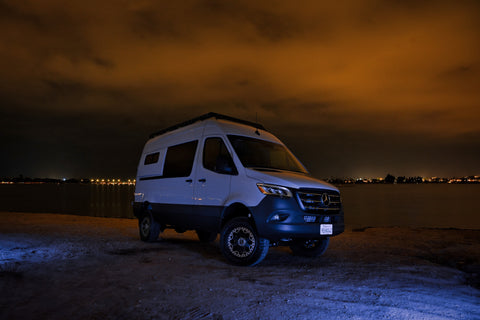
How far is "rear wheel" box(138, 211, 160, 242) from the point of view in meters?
9.21

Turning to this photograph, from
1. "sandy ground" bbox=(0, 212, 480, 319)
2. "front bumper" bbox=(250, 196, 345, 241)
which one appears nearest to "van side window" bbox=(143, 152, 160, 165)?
"sandy ground" bbox=(0, 212, 480, 319)

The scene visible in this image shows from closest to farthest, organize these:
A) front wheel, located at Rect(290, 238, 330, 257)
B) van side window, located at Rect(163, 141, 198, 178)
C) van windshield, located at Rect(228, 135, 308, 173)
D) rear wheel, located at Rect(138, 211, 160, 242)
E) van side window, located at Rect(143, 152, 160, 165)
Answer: van windshield, located at Rect(228, 135, 308, 173) < front wheel, located at Rect(290, 238, 330, 257) < van side window, located at Rect(163, 141, 198, 178) < rear wheel, located at Rect(138, 211, 160, 242) < van side window, located at Rect(143, 152, 160, 165)

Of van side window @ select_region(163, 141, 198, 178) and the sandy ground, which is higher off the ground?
van side window @ select_region(163, 141, 198, 178)

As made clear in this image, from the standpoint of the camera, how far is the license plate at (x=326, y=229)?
6447mm

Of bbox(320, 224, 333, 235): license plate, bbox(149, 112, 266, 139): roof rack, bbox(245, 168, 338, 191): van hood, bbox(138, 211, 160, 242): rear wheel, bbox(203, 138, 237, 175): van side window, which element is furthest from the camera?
bbox(138, 211, 160, 242): rear wheel

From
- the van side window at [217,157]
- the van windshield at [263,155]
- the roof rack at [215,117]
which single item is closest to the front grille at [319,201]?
the van windshield at [263,155]

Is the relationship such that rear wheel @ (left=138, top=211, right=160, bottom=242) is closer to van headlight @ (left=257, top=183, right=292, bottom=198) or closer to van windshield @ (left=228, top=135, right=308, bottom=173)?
van windshield @ (left=228, top=135, right=308, bottom=173)

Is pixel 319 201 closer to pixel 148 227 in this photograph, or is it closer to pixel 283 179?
pixel 283 179

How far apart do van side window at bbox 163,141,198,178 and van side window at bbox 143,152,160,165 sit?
2.33ft

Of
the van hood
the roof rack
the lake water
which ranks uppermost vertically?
the roof rack

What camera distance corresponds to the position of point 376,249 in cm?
874

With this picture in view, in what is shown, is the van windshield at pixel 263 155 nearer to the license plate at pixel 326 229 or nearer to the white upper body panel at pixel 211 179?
→ the white upper body panel at pixel 211 179

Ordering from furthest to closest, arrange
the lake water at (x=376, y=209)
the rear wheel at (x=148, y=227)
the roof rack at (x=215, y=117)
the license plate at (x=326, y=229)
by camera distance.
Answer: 1. the lake water at (x=376, y=209)
2. the rear wheel at (x=148, y=227)
3. the roof rack at (x=215, y=117)
4. the license plate at (x=326, y=229)

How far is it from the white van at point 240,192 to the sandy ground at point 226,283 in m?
0.58
